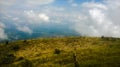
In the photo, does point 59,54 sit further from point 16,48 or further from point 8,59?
point 16,48

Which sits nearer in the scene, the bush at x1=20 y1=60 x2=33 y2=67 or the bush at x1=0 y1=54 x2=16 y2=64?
the bush at x1=20 y1=60 x2=33 y2=67

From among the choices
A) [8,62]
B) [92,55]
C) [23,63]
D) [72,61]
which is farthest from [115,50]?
[8,62]

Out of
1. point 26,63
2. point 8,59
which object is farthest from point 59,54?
point 8,59

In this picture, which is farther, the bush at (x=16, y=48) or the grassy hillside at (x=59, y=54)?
the bush at (x=16, y=48)

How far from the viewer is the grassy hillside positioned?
3990 inches

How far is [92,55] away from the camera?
111 m

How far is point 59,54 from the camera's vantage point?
120438mm

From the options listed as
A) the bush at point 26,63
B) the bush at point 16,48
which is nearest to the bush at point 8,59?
the bush at point 26,63

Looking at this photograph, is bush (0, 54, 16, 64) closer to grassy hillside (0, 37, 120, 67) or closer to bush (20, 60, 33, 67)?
grassy hillside (0, 37, 120, 67)

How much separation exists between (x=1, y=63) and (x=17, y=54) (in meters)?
17.4

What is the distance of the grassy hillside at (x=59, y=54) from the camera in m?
101

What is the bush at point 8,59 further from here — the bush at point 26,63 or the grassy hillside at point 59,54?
the bush at point 26,63

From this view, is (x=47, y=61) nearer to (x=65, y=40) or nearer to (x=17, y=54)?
(x=17, y=54)

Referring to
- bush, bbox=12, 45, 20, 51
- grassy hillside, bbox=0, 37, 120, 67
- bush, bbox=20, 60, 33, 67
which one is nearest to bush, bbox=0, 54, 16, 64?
grassy hillside, bbox=0, 37, 120, 67
